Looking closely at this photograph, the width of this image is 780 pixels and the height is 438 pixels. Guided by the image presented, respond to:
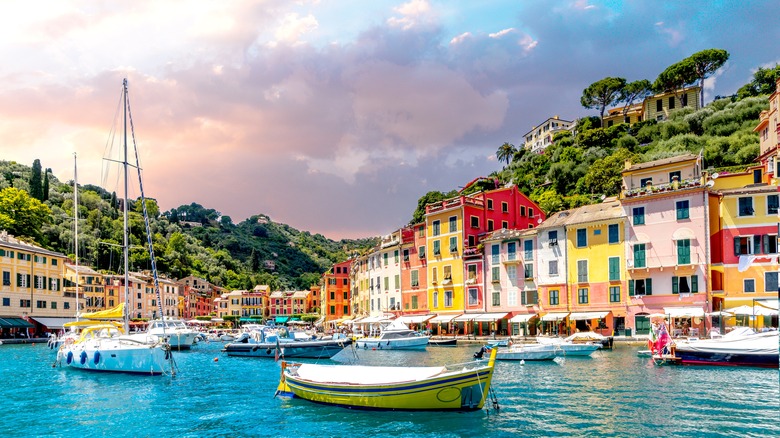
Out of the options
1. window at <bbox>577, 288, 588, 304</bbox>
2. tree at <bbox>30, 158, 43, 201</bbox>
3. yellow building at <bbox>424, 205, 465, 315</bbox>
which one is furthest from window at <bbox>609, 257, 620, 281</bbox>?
tree at <bbox>30, 158, 43, 201</bbox>

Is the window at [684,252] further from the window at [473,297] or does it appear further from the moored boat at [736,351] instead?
the window at [473,297]

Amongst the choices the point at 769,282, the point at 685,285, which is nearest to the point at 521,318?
the point at 685,285

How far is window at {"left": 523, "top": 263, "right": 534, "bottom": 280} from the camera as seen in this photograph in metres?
61.5

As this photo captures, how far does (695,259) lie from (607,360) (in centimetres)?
1746

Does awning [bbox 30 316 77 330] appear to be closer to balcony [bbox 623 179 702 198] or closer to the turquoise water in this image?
the turquoise water

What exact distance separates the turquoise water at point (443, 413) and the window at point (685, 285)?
17.4 m

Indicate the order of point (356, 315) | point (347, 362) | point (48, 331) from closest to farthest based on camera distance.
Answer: point (347, 362) < point (48, 331) < point (356, 315)

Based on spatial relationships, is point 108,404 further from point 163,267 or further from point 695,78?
point 163,267

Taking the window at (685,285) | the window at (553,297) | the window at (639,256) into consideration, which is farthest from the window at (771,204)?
the window at (553,297)

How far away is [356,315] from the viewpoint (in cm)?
9375

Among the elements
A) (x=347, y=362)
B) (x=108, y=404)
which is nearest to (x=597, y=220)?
(x=347, y=362)

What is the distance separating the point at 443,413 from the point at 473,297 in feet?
152

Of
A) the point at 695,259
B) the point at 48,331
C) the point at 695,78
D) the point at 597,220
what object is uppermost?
the point at 695,78

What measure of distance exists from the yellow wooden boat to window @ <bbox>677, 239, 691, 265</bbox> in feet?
117
